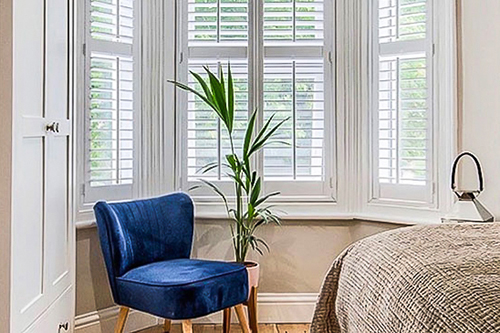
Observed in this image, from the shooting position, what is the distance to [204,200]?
11.3 feet

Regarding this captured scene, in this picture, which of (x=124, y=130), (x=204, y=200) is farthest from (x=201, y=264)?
(x=124, y=130)

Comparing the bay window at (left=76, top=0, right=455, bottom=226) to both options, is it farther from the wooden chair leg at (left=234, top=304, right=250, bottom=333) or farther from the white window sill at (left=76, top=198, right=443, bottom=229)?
the wooden chair leg at (left=234, top=304, right=250, bottom=333)

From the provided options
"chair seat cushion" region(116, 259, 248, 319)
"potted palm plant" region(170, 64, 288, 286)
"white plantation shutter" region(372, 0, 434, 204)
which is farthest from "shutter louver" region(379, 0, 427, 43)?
"chair seat cushion" region(116, 259, 248, 319)

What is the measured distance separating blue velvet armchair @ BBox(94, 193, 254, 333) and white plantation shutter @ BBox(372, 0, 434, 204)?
1155 millimetres

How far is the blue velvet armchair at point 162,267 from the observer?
8.07 ft

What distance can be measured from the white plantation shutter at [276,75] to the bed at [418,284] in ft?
5.91

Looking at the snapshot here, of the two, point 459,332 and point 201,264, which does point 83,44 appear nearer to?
point 201,264

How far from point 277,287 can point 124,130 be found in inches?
53.7

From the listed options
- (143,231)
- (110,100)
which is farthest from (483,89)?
(110,100)

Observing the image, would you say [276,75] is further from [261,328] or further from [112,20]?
[261,328]

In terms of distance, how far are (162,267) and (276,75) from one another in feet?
4.73

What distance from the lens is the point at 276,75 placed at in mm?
3449

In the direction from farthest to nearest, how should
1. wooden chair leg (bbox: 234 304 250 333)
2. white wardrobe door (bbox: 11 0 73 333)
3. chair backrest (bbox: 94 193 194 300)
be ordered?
wooden chair leg (bbox: 234 304 250 333), chair backrest (bbox: 94 193 194 300), white wardrobe door (bbox: 11 0 73 333)

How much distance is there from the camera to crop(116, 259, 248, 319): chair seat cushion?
244 centimetres
